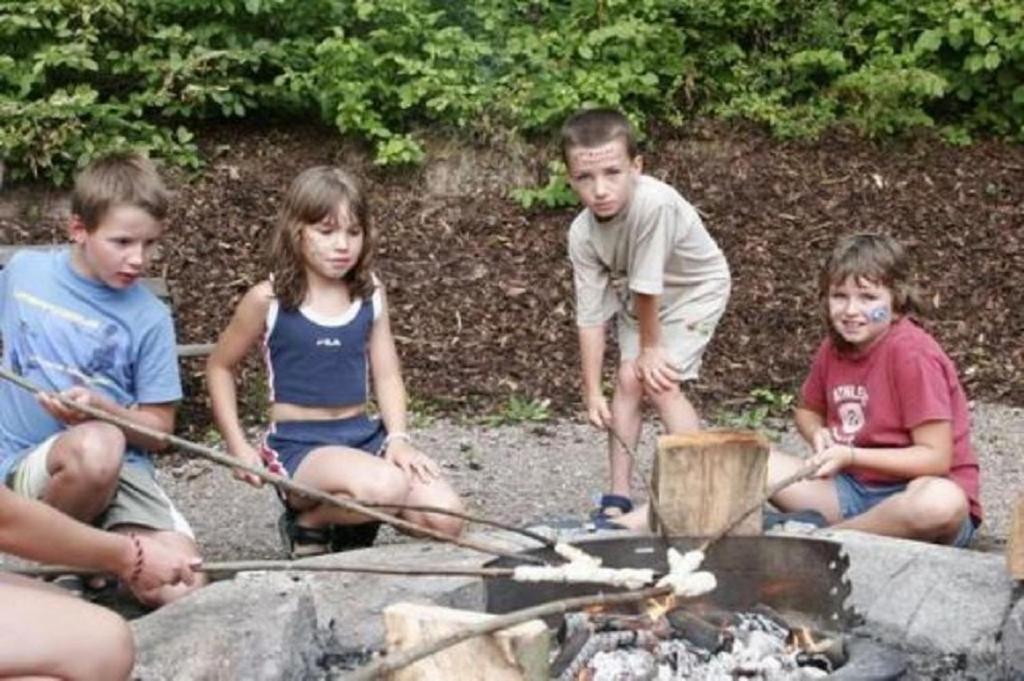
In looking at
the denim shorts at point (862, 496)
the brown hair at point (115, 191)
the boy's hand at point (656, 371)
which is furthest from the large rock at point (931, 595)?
the brown hair at point (115, 191)

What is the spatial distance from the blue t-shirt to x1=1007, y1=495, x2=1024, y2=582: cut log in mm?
2083

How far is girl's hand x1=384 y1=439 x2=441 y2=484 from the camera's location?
179 inches

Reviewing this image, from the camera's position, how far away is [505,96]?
8680mm

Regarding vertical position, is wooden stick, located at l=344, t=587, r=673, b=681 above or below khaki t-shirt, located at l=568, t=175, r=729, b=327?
below

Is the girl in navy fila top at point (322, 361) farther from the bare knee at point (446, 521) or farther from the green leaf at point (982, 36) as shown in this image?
the green leaf at point (982, 36)

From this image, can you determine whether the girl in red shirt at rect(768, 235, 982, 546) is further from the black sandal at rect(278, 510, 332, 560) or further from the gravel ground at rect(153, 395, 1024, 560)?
the black sandal at rect(278, 510, 332, 560)

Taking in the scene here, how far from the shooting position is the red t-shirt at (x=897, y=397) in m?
4.45

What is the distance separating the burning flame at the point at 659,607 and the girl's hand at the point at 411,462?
0.94 m

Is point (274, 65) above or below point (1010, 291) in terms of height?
above

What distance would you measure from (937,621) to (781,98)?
5.74 meters

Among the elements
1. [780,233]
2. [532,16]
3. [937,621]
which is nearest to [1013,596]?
[937,621]

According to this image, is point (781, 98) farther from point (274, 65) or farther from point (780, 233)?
point (274, 65)

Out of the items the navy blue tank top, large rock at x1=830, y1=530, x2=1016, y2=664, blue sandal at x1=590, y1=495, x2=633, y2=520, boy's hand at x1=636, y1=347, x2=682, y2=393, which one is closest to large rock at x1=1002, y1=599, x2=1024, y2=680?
large rock at x1=830, y1=530, x2=1016, y2=664

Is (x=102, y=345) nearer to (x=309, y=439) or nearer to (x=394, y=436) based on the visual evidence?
(x=309, y=439)
